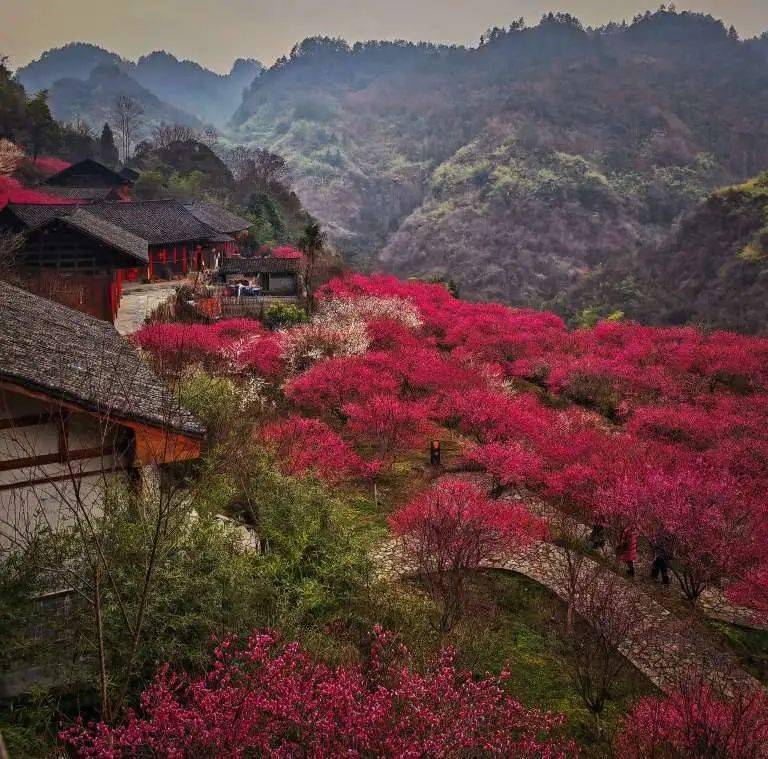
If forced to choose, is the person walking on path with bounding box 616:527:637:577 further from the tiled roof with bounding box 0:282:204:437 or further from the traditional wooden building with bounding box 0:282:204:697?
the tiled roof with bounding box 0:282:204:437

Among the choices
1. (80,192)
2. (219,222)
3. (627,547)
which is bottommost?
(627,547)

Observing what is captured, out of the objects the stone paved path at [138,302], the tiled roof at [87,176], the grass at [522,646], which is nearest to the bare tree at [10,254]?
the stone paved path at [138,302]

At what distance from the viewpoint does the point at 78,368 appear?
795cm

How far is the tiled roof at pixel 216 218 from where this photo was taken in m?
46.3

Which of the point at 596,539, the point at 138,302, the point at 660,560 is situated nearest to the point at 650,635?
the point at 660,560

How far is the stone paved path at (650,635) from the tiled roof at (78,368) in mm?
7756

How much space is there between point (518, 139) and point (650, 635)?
11482 centimetres

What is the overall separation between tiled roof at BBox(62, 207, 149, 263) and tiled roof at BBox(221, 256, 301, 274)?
12.1 metres

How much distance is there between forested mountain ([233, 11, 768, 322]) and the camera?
95.4m

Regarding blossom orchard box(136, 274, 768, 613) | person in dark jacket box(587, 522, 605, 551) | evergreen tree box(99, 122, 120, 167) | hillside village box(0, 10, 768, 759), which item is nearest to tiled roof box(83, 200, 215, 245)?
hillside village box(0, 10, 768, 759)

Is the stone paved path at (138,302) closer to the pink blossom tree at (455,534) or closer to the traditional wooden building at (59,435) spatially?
the pink blossom tree at (455,534)

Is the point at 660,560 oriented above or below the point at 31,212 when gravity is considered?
below

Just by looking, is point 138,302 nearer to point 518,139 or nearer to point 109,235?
point 109,235

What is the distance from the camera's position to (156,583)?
730 cm
